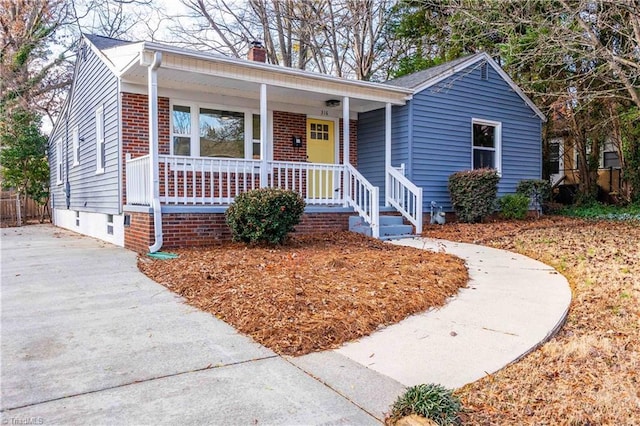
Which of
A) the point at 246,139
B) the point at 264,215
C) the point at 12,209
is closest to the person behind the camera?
the point at 264,215

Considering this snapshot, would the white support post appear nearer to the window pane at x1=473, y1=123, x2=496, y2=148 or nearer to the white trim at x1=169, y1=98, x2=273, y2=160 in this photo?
the white trim at x1=169, y1=98, x2=273, y2=160

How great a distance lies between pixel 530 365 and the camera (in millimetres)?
2791

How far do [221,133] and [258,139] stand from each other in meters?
0.88

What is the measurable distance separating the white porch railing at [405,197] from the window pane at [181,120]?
452 cm

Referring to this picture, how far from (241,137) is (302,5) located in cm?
971

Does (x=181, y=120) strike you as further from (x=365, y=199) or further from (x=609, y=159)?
(x=609, y=159)

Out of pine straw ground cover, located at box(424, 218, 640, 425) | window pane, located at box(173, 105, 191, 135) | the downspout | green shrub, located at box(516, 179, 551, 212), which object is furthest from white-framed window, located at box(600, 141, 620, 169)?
the downspout

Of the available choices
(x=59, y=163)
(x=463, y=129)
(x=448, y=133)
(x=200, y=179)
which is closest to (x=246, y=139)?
(x=200, y=179)

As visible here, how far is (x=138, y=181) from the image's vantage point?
7.85 meters

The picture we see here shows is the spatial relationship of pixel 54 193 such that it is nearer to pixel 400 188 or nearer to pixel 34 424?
pixel 400 188

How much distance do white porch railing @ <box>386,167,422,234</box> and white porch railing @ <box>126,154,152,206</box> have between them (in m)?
5.16

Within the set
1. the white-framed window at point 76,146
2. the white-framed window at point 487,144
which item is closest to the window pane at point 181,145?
the white-framed window at point 76,146

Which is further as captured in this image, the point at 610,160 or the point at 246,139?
the point at 610,160

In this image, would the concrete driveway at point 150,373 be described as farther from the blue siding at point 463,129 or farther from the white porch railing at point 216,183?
the blue siding at point 463,129
